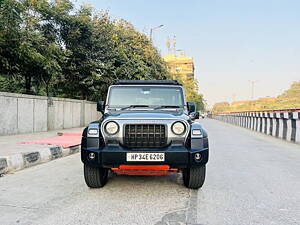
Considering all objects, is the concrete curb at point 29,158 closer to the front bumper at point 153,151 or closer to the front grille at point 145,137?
the front bumper at point 153,151

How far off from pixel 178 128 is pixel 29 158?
384cm

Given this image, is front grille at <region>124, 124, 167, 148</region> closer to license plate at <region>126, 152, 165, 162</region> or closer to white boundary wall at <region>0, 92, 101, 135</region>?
license plate at <region>126, 152, 165, 162</region>

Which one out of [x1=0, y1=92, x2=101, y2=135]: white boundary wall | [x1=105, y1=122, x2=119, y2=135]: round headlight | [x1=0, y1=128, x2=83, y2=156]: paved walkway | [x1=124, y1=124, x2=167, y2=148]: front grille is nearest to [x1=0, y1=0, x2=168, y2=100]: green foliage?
[x1=0, y1=92, x2=101, y2=135]: white boundary wall

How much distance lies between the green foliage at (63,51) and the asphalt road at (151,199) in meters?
6.16

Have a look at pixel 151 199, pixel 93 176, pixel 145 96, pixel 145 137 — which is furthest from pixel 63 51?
pixel 151 199

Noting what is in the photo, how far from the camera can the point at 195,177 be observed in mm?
4121

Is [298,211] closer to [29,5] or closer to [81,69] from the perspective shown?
[29,5]

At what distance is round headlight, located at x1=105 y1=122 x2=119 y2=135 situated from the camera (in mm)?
3937

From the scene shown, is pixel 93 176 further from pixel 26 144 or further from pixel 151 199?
pixel 26 144

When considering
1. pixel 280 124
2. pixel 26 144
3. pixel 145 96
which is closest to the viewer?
pixel 145 96

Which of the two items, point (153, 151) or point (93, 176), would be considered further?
point (93, 176)

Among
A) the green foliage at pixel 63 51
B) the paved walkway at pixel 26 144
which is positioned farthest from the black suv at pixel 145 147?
the green foliage at pixel 63 51

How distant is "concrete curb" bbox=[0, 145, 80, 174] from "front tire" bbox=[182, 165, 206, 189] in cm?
358

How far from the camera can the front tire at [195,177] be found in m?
4.09
